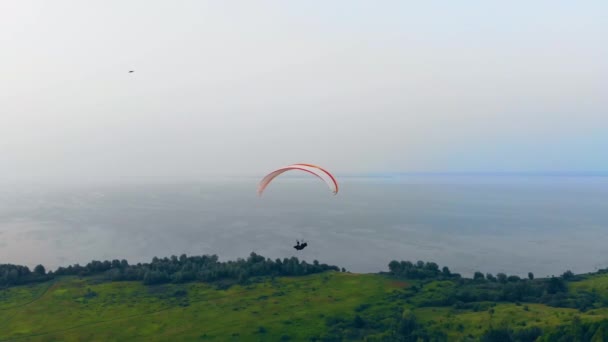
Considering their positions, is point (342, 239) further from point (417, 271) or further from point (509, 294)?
point (509, 294)

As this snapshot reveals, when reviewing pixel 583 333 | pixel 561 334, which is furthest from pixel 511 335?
pixel 583 333

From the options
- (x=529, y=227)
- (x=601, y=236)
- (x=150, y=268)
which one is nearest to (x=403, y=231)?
(x=529, y=227)

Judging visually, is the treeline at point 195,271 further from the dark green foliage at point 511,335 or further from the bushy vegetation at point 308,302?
the dark green foliage at point 511,335

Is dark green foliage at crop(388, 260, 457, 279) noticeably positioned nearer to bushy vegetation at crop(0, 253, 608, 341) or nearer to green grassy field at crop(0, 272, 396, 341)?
bushy vegetation at crop(0, 253, 608, 341)

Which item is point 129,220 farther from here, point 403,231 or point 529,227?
point 529,227

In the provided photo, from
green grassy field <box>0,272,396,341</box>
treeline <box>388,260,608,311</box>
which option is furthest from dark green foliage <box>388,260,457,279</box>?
green grassy field <box>0,272,396,341</box>
